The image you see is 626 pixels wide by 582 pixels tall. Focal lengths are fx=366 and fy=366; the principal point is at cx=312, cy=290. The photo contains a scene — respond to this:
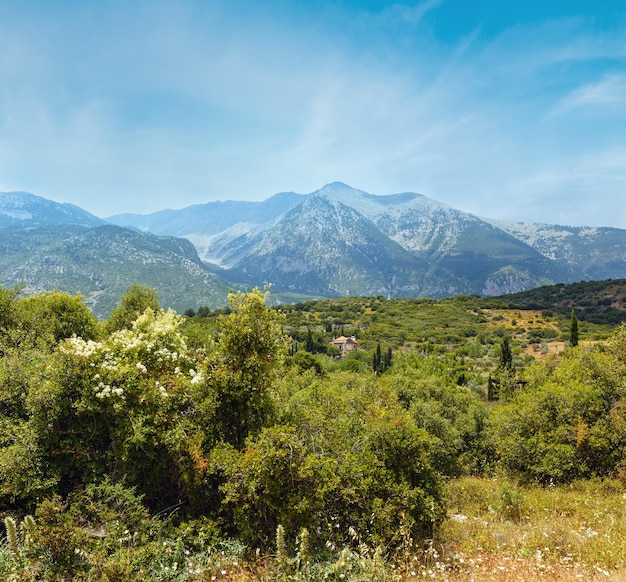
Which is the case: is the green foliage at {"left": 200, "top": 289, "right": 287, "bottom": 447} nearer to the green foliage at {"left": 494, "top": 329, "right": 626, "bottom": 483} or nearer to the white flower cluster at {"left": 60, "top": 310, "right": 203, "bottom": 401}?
the white flower cluster at {"left": 60, "top": 310, "right": 203, "bottom": 401}

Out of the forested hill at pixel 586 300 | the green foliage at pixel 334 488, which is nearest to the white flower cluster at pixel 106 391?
the green foliage at pixel 334 488

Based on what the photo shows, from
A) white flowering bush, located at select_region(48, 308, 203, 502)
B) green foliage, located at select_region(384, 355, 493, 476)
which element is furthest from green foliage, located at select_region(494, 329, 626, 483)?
white flowering bush, located at select_region(48, 308, 203, 502)

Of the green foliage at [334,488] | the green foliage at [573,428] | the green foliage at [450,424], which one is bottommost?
the green foliage at [450,424]

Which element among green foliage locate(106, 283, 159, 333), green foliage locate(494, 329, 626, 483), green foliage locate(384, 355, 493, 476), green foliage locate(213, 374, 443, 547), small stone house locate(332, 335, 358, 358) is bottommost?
small stone house locate(332, 335, 358, 358)

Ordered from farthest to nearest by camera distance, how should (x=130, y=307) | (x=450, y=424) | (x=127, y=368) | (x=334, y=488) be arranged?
(x=130, y=307)
(x=450, y=424)
(x=127, y=368)
(x=334, y=488)

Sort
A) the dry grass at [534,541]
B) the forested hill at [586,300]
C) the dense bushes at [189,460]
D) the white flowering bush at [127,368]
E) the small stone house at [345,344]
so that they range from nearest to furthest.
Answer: the dry grass at [534,541] → the dense bushes at [189,460] → the white flowering bush at [127,368] → the small stone house at [345,344] → the forested hill at [586,300]

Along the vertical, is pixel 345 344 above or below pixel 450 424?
below

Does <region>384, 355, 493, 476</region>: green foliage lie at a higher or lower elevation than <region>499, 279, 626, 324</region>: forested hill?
lower

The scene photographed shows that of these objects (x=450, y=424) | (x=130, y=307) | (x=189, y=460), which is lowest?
(x=450, y=424)

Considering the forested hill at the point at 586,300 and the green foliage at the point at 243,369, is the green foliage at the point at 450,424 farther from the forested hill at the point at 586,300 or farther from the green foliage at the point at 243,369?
the forested hill at the point at 586,300

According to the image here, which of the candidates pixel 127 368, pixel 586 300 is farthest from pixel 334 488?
pixel 586 300

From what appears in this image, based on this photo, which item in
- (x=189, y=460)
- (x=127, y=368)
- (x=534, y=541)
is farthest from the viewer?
(x=127, y=368)

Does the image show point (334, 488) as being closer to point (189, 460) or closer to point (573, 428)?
point (189, 460)

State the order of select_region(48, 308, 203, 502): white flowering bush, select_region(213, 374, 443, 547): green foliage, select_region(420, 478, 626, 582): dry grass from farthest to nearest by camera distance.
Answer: select_region(48, 308, 203, 502): white flowering bush → select_region(213, 374, 443, 547): green foliage → select_region(420, 478, 626, 582): dry grass
